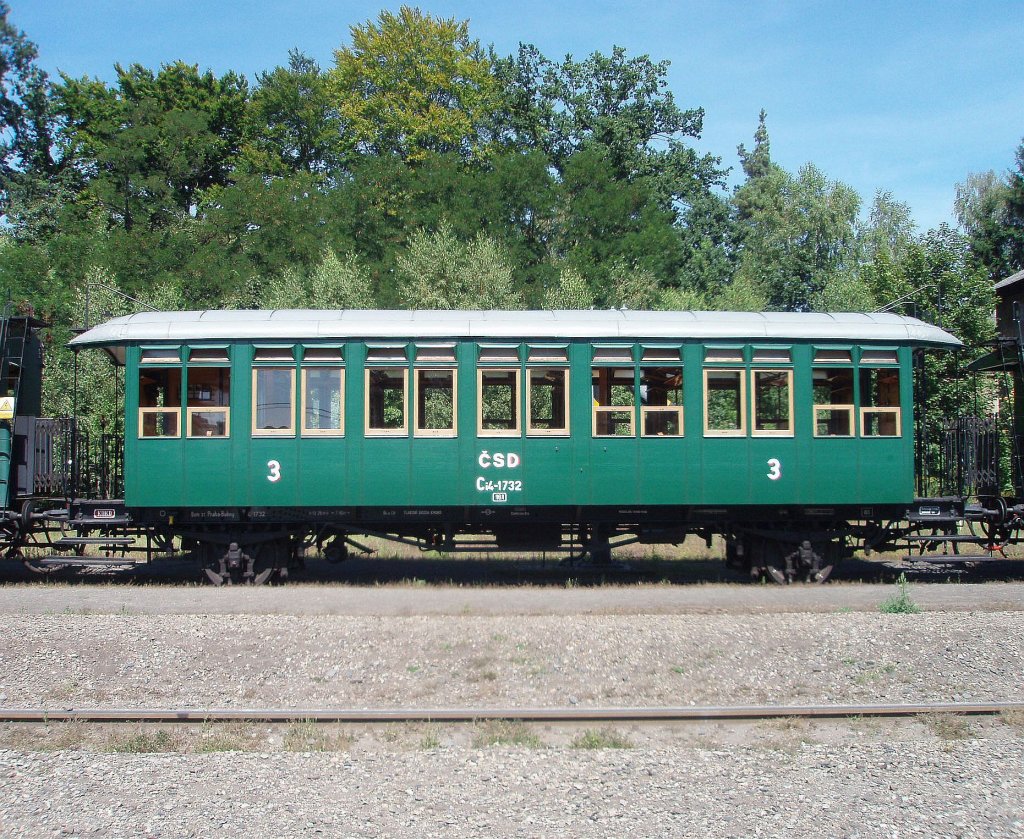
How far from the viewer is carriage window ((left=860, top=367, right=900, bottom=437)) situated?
13.6 m

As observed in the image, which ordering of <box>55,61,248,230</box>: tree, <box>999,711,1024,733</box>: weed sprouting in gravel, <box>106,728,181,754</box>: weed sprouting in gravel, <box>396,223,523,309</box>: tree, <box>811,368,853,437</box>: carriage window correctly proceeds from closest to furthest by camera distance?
1. <box>106,728,181,754</box>: weed sprouting in gravel
2. <box>999,711,1024,733</box>: weed sprouting in gravel
3. <box>811,368,853,437</box>: carriage window
4. <box>396,223,523,309</box>: tree
5. <box>55,61,248,230</box>: tree

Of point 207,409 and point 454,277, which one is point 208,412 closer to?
point 207,409

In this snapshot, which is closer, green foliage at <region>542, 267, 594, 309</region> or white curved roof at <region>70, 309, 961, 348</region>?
white curved roof at <region>70, 309, 961, 348</region>

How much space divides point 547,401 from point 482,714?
621 cm

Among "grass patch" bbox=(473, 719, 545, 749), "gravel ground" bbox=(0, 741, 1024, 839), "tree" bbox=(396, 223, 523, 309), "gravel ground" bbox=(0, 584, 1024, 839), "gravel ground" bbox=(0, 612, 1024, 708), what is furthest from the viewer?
"tree" bbox=(396, 223, 523, 309)

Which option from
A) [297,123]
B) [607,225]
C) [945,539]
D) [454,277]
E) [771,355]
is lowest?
[945,539]

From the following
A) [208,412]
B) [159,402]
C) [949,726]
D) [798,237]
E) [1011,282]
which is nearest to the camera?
[949,726]

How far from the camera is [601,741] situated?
23.3ft

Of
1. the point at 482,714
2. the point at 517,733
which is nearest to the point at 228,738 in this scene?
the point at 482,714

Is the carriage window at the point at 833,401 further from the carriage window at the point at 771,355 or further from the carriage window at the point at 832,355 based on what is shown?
the carriage window at the point at 771,355

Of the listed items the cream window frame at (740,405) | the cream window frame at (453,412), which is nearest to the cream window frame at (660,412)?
the cream window frame at (740,405)

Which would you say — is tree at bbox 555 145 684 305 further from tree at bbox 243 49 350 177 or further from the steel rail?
the steel rail

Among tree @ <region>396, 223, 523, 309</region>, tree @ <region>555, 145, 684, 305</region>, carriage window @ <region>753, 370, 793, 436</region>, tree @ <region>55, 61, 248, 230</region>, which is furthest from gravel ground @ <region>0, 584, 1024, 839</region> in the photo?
tree @ <region>55, 61, 248, 230</region>

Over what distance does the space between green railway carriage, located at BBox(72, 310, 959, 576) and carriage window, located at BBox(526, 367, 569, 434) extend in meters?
0.03
